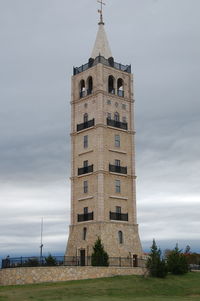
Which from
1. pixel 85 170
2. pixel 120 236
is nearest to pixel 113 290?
pixel 120 236

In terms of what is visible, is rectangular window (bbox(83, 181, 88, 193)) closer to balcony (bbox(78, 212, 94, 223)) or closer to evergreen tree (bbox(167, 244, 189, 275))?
balcony (bbox(78, 212, 94, 223))

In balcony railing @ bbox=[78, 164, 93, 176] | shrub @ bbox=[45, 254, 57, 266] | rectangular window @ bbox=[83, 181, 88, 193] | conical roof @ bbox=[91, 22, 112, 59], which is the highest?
conical roof @ bbox=[91, 22, 112, 59]

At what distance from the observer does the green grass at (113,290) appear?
33.6 metres

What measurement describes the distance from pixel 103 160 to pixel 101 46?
55.0 feet

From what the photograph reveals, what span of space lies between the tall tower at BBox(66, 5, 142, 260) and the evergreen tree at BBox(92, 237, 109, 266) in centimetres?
290

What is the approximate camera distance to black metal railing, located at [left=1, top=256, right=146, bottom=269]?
45.2m

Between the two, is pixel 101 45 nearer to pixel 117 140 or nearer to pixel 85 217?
pixel 117 140

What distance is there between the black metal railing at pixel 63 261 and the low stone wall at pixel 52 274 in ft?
5.51

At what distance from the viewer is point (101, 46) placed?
204 ft

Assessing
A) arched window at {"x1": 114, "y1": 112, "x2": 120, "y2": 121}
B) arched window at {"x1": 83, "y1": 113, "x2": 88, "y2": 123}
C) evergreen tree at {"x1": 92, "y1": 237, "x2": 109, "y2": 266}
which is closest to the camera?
evergreen tree at {"x1": 92, "y1": 237, "x2": 109, "y2": 266}

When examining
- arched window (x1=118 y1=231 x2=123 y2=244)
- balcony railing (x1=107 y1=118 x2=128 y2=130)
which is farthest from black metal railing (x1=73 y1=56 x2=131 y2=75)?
arched window (x1=118 y1=231 x2=123 y2=244)

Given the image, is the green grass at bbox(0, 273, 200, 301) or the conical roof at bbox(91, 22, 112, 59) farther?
the conical roof at bbox(91, 22, 112, 59)

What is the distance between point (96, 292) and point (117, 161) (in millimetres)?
22378

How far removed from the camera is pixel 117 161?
5659 cm
